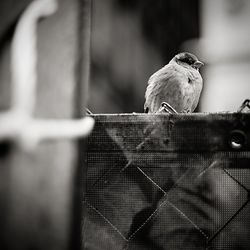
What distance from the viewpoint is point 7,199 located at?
1.91 feet

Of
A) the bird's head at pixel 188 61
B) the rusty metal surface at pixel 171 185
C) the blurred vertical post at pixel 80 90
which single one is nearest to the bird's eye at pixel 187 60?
the bird's head at pixel 188 61

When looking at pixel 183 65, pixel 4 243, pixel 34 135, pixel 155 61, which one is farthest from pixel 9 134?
pixel 155 61

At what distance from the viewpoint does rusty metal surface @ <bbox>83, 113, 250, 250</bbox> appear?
35.7 inches

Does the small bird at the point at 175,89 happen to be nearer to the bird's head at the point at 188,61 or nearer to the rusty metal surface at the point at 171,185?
the bird's head at the point at 188,61

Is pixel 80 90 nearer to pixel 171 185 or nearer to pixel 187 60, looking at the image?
pixel 171 185

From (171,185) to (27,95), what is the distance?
0.46m

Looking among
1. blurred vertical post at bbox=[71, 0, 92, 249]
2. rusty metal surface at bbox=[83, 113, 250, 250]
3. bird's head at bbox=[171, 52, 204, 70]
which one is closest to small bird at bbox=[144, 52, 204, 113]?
bird's head at bbox=[171, 52, 204, 70]

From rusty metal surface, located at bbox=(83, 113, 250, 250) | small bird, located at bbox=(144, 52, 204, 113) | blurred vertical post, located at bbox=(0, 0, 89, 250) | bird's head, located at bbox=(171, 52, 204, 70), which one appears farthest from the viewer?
bird's head, located at bbox=(171, 52, 204, 70)

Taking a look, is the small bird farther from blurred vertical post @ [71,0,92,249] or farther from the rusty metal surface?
blurred vertical post @ [71,0,92,249]

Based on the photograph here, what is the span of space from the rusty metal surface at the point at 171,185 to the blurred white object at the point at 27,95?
14.0 inches

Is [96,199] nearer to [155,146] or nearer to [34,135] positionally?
[155,146]

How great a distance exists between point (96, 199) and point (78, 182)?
39 cm

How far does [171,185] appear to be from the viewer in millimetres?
924

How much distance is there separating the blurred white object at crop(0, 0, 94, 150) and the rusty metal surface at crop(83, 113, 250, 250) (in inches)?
14.0
